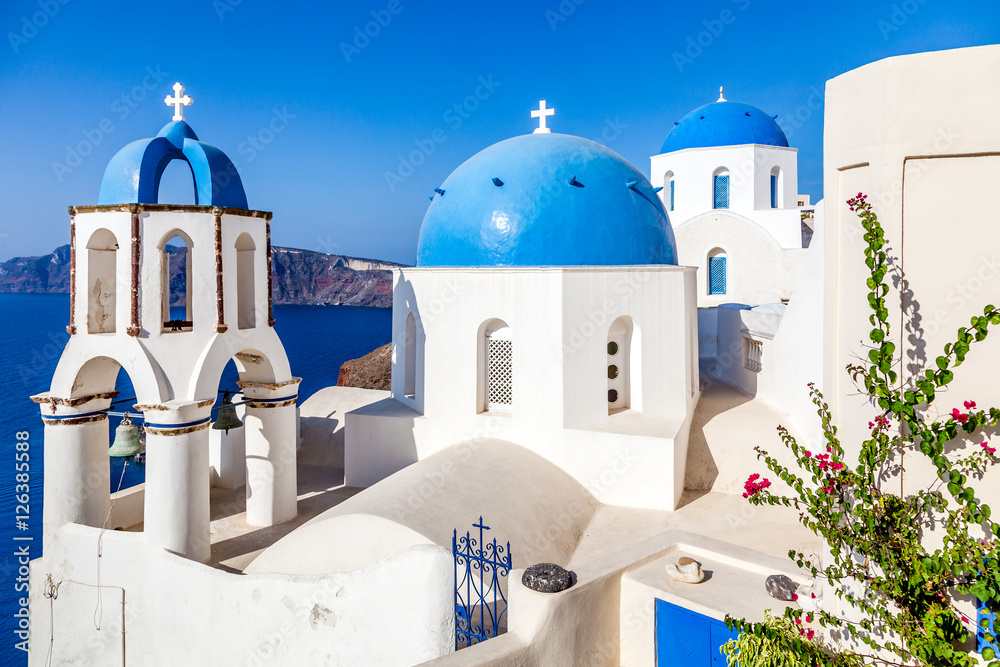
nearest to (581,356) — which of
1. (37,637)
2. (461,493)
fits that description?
(461,493)

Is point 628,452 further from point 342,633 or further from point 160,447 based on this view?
point 160,447

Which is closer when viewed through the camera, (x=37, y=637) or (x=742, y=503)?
(x=37, y=637)

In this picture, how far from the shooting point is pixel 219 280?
830 centimetres

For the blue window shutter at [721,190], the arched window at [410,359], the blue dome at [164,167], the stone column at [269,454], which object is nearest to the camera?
the blue dome at [164,167]

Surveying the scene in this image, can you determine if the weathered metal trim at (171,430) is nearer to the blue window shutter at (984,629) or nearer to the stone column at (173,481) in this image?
the stone column at (173,481)

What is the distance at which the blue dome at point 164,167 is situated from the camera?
311 inches

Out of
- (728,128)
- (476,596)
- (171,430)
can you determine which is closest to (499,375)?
(476,596)

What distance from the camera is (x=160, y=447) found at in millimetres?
7688

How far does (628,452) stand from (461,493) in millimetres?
2707

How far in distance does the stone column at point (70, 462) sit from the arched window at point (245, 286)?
208 centimetres

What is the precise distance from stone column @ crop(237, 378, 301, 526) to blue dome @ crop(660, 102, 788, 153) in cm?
1482

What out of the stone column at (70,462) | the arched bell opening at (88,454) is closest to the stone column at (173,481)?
the arched bell opening at (88,454)

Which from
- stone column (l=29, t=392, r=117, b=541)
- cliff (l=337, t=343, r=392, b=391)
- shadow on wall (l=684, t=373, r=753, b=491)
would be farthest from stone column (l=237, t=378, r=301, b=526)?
cliff (l=337, t=343, r=392, b=391)

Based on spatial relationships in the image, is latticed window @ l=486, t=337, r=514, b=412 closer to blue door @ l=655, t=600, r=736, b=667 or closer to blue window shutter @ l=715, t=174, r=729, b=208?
blue door @ l=655, t=600, r=736, b=667
